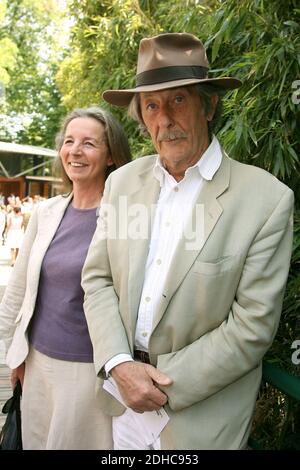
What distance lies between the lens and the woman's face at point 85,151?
2.44 m

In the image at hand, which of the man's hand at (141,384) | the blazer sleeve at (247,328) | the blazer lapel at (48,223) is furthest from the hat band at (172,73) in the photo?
the man's hand at (141,384)

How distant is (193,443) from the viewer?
1.77 m

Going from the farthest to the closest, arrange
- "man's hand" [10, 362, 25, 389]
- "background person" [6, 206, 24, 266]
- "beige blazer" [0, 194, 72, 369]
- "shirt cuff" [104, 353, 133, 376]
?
1. "background person" [6, 206, 24, 266]
2. "man's hand" [10, 362, 25, 389]
3. "beige blazer" [0, 194, 72, 369]
4. "shirt cuff" [104, 353, 133, 376]

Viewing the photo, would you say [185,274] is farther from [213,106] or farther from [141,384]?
[213,106]

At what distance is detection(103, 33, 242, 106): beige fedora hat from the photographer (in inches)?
75.1

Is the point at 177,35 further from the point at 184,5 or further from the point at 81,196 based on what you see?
the point at 184,5

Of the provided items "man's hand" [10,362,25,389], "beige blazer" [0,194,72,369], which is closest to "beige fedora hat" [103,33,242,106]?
"beige blazer" [0,194,72,369]

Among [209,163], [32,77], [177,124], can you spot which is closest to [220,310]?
[209,163]

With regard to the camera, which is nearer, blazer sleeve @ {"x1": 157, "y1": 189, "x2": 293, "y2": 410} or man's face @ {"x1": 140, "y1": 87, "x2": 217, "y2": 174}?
blazer sleeve @ {"x1": 157, "y1": 189, "x2": 293, "y2": 410}

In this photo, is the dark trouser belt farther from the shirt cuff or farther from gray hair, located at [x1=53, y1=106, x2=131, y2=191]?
gray hair, located at [x1=53, y1=106, x2=131, y2=191]

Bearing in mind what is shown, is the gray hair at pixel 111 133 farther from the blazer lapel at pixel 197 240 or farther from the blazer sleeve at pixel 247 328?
the blazer sleeve at pixel 247 328

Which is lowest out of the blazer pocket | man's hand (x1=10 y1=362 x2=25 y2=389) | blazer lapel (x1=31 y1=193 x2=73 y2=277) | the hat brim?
man's hand (x1=10 y1=362 x2=25 y2=389)

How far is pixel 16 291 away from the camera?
2631 millimetres
